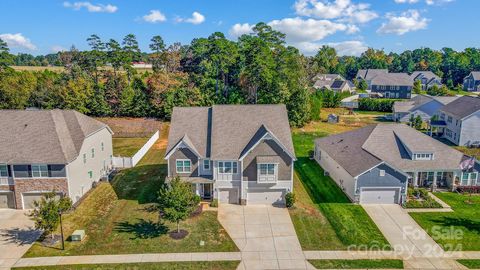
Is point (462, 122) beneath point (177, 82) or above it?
beneath

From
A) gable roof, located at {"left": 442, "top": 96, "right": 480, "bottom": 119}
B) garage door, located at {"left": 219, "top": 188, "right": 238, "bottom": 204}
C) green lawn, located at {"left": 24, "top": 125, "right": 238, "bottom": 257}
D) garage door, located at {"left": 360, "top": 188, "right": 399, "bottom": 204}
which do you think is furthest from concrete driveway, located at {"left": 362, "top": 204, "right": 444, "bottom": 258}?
gable roof, located at {"left": 442, "top": 96, "right": 480, "bottom": 119}

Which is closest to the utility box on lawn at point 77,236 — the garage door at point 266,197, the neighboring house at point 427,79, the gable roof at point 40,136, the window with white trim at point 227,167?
the gable roof at point 40,136

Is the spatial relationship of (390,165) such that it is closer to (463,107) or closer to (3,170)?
(463,107)

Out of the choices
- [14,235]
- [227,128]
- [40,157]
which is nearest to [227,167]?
[227,128]

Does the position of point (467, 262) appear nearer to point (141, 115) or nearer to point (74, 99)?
point (141, 115)

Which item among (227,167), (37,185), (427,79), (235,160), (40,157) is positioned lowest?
(37,185)

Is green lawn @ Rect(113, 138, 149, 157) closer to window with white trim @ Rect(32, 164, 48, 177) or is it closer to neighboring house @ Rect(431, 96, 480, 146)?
window with white trim @ Rect(32, 164, 48, 177)
